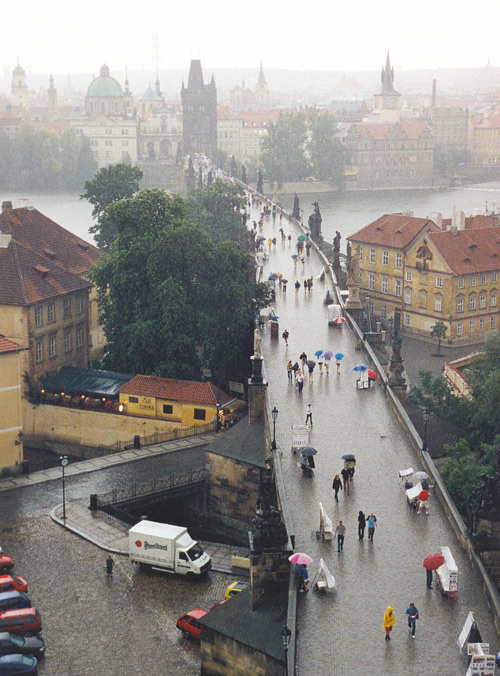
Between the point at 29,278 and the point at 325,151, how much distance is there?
444 ft

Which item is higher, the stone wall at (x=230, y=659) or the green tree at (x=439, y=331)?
the stone wall at (x=230, y=659)

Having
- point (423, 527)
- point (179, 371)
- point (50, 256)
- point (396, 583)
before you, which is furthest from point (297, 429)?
point (50, 256)

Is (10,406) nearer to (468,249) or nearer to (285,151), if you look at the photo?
(468,249)

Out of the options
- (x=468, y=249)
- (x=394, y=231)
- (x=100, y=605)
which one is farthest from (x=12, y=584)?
(x=394, y=231)

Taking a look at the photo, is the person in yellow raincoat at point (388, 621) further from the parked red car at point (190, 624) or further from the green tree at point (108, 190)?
the green tree at point (108, 190)

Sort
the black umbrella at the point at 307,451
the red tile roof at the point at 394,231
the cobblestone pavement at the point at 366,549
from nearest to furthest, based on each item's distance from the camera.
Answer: the cobblestone pavement at the point at 366,549, the black umbrella at the point at 307,451, the red tile roof at the point at 394,231

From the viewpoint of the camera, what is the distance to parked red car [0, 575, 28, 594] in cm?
3356

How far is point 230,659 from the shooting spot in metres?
28.0

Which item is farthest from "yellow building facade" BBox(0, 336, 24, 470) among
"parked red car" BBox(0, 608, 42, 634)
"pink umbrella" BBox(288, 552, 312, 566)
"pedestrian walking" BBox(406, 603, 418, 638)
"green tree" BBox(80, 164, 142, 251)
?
"green tree" BBox(80, 164, 142, 251)

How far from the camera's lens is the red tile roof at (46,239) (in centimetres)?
6116

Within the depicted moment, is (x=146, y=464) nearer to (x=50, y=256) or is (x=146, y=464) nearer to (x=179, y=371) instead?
(x=179, y=371)

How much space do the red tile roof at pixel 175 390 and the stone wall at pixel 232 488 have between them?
6.73m

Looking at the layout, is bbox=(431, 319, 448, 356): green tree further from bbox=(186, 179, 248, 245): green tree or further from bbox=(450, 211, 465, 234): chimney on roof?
bbox=(186, 179, 248, 245): green tree

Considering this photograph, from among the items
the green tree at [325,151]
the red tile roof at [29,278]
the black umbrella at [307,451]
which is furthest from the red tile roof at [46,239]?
the green tree at [325,151]
